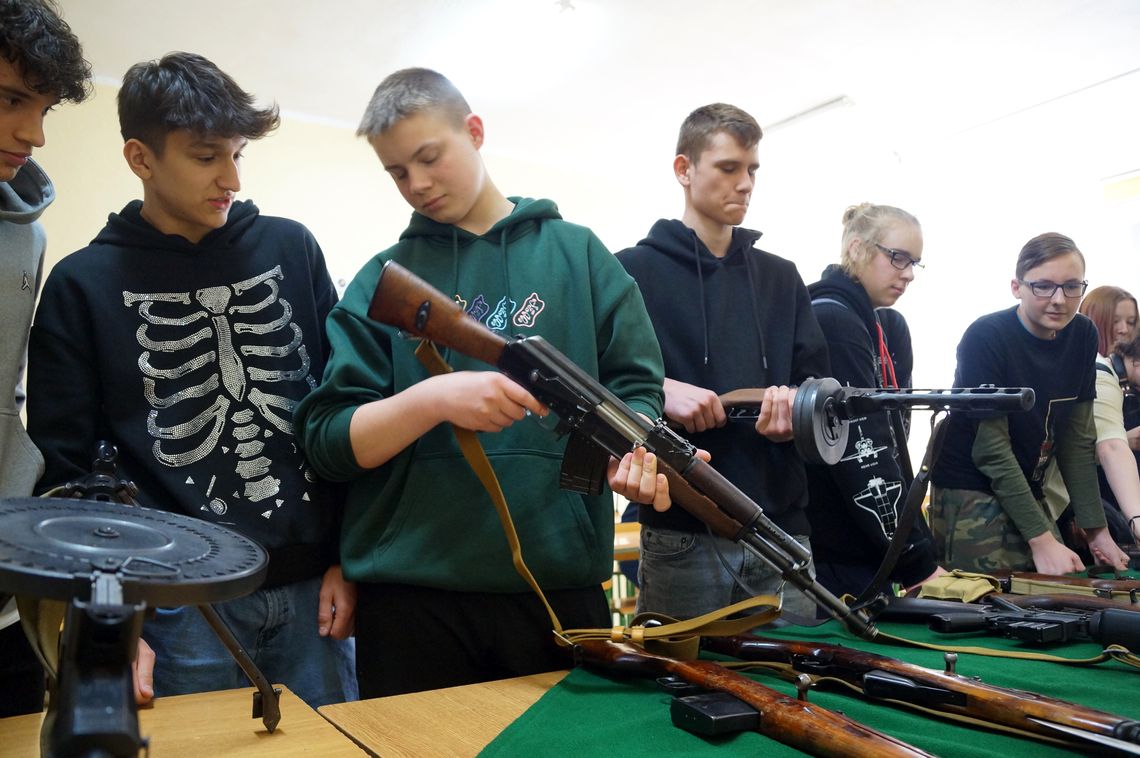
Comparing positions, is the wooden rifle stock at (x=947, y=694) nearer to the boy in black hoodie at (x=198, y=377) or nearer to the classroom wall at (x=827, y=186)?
the boy in black hoodie at (x=198, y=377)

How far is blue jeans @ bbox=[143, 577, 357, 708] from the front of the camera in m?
1.51

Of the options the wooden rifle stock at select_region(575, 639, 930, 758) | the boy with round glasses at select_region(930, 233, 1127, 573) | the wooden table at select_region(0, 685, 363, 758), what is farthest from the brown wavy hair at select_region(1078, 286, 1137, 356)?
the wooden table at select_region(0, 685, 363, 758)

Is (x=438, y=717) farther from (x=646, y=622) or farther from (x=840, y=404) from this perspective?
(x=840, y=404)

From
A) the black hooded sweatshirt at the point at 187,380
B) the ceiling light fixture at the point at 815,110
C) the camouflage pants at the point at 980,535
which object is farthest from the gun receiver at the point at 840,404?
the ceiling light fixture at the point at 815,110

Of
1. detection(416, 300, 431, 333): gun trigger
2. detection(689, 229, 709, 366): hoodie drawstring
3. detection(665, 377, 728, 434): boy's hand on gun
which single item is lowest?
detection(665, 377, 728, 434): boy's hand on gun

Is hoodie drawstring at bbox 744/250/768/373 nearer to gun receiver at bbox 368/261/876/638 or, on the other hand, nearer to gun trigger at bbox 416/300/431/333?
gun receiver at bbox 368/261/876/638

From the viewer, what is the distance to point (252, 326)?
5.62 feet

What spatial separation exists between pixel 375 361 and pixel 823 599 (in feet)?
3.19

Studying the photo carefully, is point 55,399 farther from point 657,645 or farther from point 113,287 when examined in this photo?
point 657,645

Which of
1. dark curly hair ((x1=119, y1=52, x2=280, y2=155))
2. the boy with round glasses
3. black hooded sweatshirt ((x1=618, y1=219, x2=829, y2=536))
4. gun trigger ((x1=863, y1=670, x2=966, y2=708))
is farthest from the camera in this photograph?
the boy with round glasses

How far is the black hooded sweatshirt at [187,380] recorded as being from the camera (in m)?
1.57

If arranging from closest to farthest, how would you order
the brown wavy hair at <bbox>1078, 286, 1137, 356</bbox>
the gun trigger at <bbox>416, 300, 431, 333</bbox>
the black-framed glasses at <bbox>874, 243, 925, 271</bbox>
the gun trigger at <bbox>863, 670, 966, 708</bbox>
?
the gun trigger at <bbox>863, 670, 966, 708</bbox> → the gun trigger at <bbox>416, 300, 431, 333</bbox> → the black-framed glasses at <bbox>874, 243, 925, 271</bbox> → the brown wavy hair at <bbox>1078, 286, 1137, 356</bbox>

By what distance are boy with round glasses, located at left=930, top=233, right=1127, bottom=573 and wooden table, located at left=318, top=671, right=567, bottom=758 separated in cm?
203

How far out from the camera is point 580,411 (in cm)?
147
